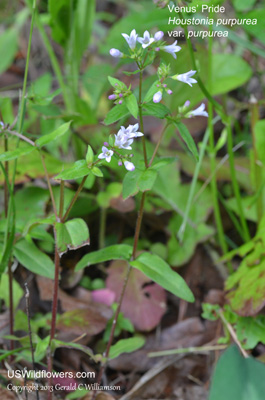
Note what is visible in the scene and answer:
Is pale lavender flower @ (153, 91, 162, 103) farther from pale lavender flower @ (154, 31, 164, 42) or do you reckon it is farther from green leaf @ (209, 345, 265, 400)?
green leaf @ (209, 345, 265, 400)

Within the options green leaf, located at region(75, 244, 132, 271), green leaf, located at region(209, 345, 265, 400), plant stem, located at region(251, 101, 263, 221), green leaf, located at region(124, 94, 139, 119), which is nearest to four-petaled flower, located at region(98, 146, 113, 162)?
green leaf, located at region(124, 94, 139, 119)

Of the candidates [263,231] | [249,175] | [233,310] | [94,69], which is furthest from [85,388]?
[94,69]

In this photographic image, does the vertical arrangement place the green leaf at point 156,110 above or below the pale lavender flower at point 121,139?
above

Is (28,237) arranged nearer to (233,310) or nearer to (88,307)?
(88,307)

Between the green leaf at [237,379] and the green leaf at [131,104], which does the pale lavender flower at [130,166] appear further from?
the green leaf at [237,379]

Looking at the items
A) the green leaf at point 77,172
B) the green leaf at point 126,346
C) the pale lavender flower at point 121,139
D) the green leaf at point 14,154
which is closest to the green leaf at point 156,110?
the pale lavender flower at point 121,139

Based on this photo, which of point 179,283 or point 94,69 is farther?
point 94,69

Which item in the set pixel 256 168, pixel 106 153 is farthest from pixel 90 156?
pixel 256 168
